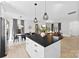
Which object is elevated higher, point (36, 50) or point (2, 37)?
point (2, 37)

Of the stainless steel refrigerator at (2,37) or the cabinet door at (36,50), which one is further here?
the stainless steel refrigerator at (2,37)

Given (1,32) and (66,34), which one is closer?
(1,32)

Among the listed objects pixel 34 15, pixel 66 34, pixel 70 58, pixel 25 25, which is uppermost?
pixel 34 15

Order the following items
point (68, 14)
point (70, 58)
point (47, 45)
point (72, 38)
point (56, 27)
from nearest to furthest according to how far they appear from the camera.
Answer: point (47, 45), point (70, 58), point (56, 27), point (68, 14), point (72, 38)

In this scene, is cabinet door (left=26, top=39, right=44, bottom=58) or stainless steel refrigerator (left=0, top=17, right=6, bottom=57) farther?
stainless steel refrigerator (left=0, top=17, right=6, bottom=57)

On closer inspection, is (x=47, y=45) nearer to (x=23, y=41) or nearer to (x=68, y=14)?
(x=23, y=41)

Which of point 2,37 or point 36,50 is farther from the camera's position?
point 2,37

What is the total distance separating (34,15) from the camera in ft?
30.1

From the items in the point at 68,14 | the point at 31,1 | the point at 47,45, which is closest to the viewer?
the point at 47,45

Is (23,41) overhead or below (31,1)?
below

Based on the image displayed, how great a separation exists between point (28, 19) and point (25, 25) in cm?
82

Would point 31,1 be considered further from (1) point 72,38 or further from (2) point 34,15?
(1) point 72,38

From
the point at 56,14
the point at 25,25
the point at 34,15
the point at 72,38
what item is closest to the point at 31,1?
the point at 25,25

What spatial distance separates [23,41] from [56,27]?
2.48m
